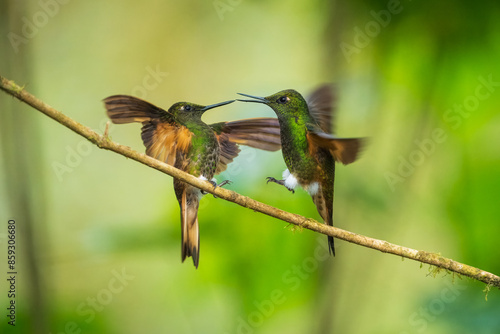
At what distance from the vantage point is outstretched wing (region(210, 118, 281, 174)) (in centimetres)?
96

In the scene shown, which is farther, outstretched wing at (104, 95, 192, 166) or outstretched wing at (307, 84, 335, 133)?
outstretched wing at (307, 84, 335, 133)

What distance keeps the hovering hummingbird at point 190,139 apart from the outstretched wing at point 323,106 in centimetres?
12

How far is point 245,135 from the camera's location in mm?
974

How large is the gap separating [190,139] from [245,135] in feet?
0.41

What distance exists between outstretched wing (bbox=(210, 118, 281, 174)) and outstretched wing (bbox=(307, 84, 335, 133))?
0.38ft

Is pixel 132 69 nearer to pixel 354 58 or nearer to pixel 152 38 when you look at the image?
pixel 152 38

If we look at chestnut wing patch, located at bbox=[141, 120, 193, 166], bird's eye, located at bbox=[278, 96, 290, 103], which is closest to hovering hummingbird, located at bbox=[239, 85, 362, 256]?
bird's eye, located at bbox=[278, 96, 290, 103]

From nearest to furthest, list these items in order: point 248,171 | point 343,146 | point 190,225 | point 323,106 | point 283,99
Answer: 1. point 343,146
2. point 190,225
3. point 283,99
4. point 323,106
5. point 248,171

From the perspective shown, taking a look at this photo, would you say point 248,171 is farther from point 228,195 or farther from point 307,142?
point 228,195

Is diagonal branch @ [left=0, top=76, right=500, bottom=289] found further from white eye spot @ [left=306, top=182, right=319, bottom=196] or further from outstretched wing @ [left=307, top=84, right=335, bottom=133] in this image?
outstretched wing @ [left=307, top=84, right=335, bottom=133]

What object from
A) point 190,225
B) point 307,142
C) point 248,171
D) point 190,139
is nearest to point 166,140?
point 190,139

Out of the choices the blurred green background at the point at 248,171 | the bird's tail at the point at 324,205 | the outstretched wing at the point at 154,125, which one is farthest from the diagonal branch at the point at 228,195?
the blurred green background at the point at 248,171

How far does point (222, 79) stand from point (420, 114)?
0.68 meters

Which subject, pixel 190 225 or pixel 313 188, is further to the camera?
pixel 313 188
